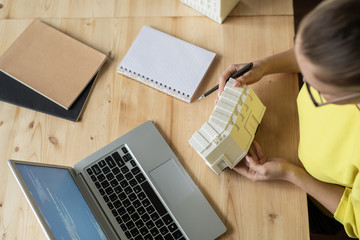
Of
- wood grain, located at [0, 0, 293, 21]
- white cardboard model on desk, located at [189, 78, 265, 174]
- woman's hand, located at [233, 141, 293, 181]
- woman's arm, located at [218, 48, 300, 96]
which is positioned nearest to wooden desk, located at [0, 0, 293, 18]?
wood grain, located at [0, 0, 293, 21]

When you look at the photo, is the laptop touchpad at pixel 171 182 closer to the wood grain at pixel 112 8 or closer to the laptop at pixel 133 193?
the laptop at pixel 133 193

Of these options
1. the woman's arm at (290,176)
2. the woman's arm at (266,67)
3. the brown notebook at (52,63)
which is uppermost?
the brown notebook at (52,63)

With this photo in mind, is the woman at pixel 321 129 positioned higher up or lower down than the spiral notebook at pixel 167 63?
lower down

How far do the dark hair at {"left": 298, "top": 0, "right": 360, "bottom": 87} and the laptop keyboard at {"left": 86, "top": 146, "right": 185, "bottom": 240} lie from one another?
494 millimetres

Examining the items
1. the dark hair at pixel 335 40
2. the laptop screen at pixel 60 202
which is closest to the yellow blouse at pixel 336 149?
the dark hair at pixel 335 40

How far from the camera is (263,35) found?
1012mm

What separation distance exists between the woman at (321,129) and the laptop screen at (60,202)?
378 mm

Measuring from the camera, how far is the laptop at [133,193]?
2.70 feet

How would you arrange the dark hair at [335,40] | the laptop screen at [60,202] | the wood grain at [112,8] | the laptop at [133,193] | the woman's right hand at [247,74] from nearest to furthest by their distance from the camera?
the dark hair at [335,40] → the laptop screen at [60,202] → the laptop at [133,193] → the woman's right hand at [247,74] → the wood grain at [112,8]

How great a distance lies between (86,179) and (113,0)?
1.78ft

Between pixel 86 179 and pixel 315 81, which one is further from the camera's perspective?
pixel 86 179

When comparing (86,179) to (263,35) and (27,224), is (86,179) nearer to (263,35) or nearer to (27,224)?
(27,224)

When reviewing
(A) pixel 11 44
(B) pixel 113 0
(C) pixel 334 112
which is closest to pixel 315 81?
(C) pixel 334 112

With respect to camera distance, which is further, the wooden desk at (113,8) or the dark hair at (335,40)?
the wooden desk at (113,8)
